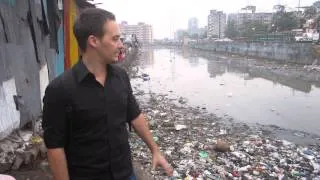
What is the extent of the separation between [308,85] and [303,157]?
1209 centimetres

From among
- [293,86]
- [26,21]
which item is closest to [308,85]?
[293,86]

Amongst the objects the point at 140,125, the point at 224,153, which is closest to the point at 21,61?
the point at 224,153

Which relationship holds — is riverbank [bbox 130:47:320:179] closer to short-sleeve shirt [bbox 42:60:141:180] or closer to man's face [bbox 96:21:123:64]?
short-sleeve shirt [bbox 42:60:141:180]

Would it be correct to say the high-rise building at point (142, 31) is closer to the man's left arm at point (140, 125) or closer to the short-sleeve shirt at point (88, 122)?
the man's left arm at point (140, 125)

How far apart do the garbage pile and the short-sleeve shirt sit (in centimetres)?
354

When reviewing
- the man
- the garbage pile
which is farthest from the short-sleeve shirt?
the garbage pile

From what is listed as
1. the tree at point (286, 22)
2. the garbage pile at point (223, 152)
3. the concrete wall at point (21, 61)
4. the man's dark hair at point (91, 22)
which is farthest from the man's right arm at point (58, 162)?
the tree at point (286, 22)

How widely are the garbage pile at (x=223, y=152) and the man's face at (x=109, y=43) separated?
370 centimetres

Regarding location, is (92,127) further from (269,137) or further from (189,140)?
(269,137)

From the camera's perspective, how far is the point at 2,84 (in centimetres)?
478

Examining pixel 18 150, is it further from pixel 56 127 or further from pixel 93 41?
pixel 93 41

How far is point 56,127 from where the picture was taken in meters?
1.85

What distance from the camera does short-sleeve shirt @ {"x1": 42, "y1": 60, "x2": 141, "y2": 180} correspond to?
6.02 feet

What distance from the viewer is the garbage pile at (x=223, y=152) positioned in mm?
5828
